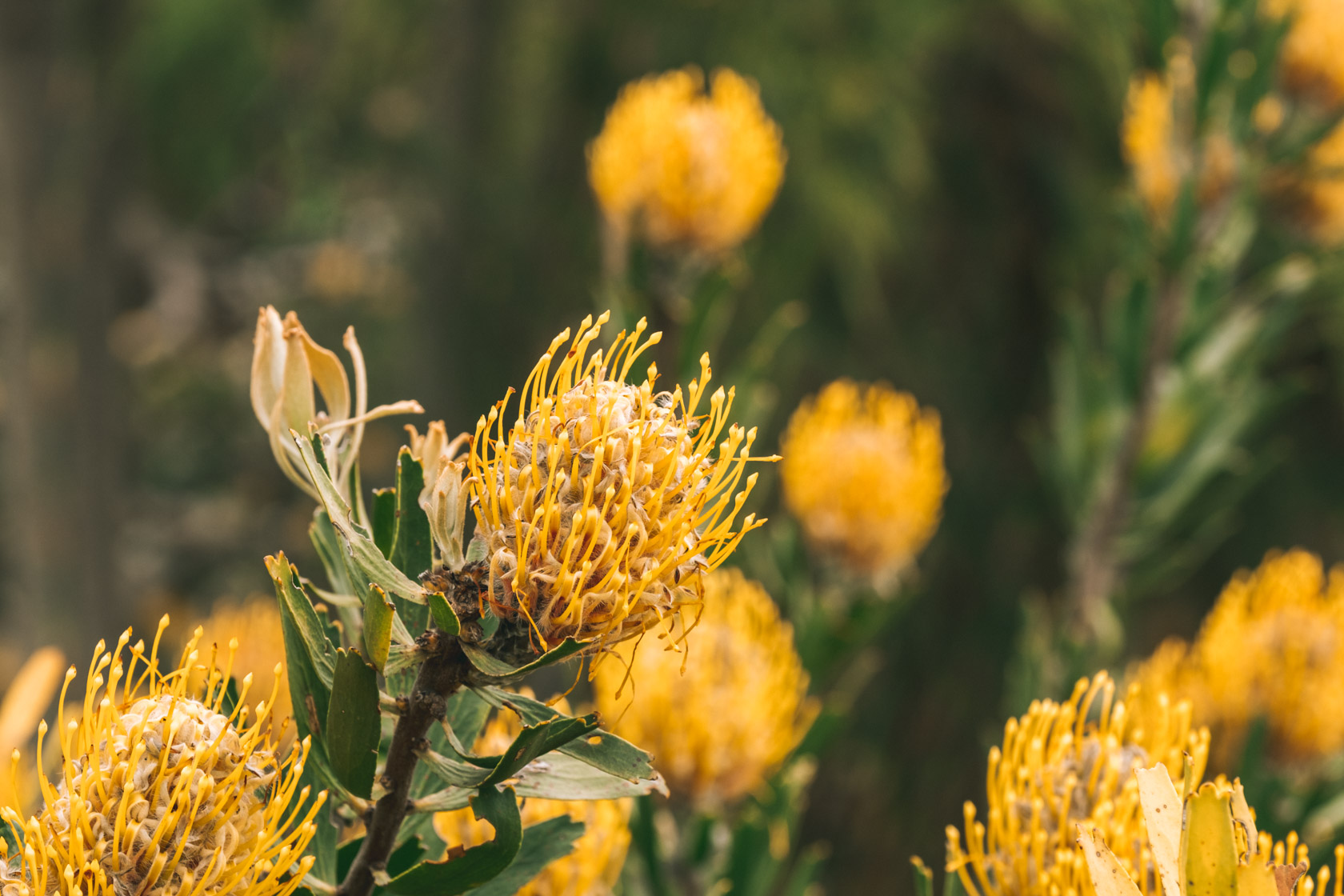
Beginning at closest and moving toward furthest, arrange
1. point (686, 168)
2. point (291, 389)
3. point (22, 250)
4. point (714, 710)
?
point (291, 389), point (714, 710), point (686, 168), point (22, 250)

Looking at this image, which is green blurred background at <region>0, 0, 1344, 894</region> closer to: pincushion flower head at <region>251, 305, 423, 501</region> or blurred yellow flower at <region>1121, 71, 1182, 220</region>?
blurred yellow flower at <region>1121, 71, 1182, 220</region>

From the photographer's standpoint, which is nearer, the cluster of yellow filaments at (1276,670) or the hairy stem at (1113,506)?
the cluster of yellow filaments at (1276,670)

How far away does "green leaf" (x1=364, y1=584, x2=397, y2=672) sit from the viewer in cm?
33

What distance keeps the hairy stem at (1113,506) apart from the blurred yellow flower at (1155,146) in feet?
0.37

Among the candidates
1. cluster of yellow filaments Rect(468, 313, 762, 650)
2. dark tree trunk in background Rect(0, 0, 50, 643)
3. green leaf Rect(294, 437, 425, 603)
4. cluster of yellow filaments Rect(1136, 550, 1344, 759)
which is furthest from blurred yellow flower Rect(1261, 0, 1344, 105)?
dark tree trunk in background Rect(0, 0, 50, 643)

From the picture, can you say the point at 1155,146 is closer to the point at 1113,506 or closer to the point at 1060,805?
the point at 1113,506

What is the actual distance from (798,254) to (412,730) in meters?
1.88

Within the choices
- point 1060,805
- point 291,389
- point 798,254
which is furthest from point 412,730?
point 798,254

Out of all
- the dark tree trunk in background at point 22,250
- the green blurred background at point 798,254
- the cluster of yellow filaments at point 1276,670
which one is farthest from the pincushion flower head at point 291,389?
the dark tree trunk in background at point 22,250

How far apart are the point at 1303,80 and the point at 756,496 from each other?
2.54ft

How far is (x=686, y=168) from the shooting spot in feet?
3.00

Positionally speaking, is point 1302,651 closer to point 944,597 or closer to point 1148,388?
point 1148,388

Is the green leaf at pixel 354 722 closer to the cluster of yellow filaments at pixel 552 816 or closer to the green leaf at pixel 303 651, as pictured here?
the green leaf at pixel 303 651

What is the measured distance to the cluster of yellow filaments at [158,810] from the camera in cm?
34
